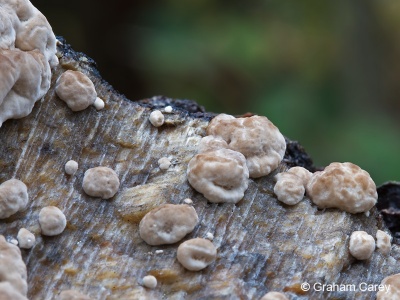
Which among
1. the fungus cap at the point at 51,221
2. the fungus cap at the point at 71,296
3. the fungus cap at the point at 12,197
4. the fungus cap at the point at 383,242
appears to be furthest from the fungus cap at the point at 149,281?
the fungus cap at the point at 383,242

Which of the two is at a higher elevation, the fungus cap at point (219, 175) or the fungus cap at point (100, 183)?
the fungus cap at point (219, 175)

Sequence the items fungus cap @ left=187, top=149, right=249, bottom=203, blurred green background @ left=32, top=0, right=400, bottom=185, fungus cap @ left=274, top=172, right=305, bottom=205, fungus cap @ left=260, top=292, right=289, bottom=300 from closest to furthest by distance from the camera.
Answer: fungus cap @ left=260, top=292, right=289, bottom=300, fungus cap @ left=187, top=149, right=249, bottom=203, fungus cap @ left=274, top=172, right=305, bottom=205, blurred green background @ left=32, top=0, right=400, bottom=185

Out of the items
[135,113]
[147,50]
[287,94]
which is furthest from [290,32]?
[135,113]

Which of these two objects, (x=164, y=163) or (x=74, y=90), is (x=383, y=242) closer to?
(x=164, y=163)

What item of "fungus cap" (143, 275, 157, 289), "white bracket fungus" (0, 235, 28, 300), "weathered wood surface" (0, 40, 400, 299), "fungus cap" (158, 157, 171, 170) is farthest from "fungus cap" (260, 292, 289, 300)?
"white bracket fungus" (0, 235, 28, 300)

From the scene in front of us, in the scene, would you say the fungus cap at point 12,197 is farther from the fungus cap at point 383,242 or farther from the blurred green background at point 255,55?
the blurred green background at point 255,55

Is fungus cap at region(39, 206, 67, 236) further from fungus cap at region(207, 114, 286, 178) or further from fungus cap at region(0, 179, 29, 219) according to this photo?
fungus cap at region(207, 114, 286, 178)
